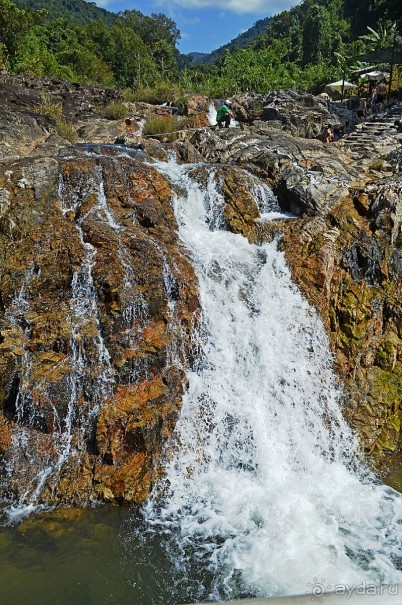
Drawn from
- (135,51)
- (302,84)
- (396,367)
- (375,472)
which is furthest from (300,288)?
(135,51)

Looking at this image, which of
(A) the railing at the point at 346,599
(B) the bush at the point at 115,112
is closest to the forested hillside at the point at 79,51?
(B) the bush at the point at 115,112

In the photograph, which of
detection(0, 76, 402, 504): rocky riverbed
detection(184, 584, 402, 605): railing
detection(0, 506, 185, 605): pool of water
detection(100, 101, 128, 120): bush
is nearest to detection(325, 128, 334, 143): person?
detection(0, 76, 402, 504): rocky riverbed

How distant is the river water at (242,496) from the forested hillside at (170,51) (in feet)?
62.0

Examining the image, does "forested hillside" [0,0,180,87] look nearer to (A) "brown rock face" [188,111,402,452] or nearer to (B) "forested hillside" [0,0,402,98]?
(B) "forested hillside" [0,0,402,98]

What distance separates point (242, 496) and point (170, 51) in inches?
2035

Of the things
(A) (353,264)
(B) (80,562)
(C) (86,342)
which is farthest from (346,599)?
(A) (353,264)

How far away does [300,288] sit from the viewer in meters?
9.64

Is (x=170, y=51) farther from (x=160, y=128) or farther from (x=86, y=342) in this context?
(x=86, y=342)

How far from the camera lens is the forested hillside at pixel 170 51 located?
88.4 feet

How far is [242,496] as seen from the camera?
7031 millimetres

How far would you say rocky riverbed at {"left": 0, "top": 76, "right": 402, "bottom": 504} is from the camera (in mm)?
7277

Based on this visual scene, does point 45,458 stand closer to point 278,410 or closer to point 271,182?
point 278,410

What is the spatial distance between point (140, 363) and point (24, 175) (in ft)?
19.1

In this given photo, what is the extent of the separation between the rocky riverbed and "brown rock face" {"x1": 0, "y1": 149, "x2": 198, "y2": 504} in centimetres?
2
